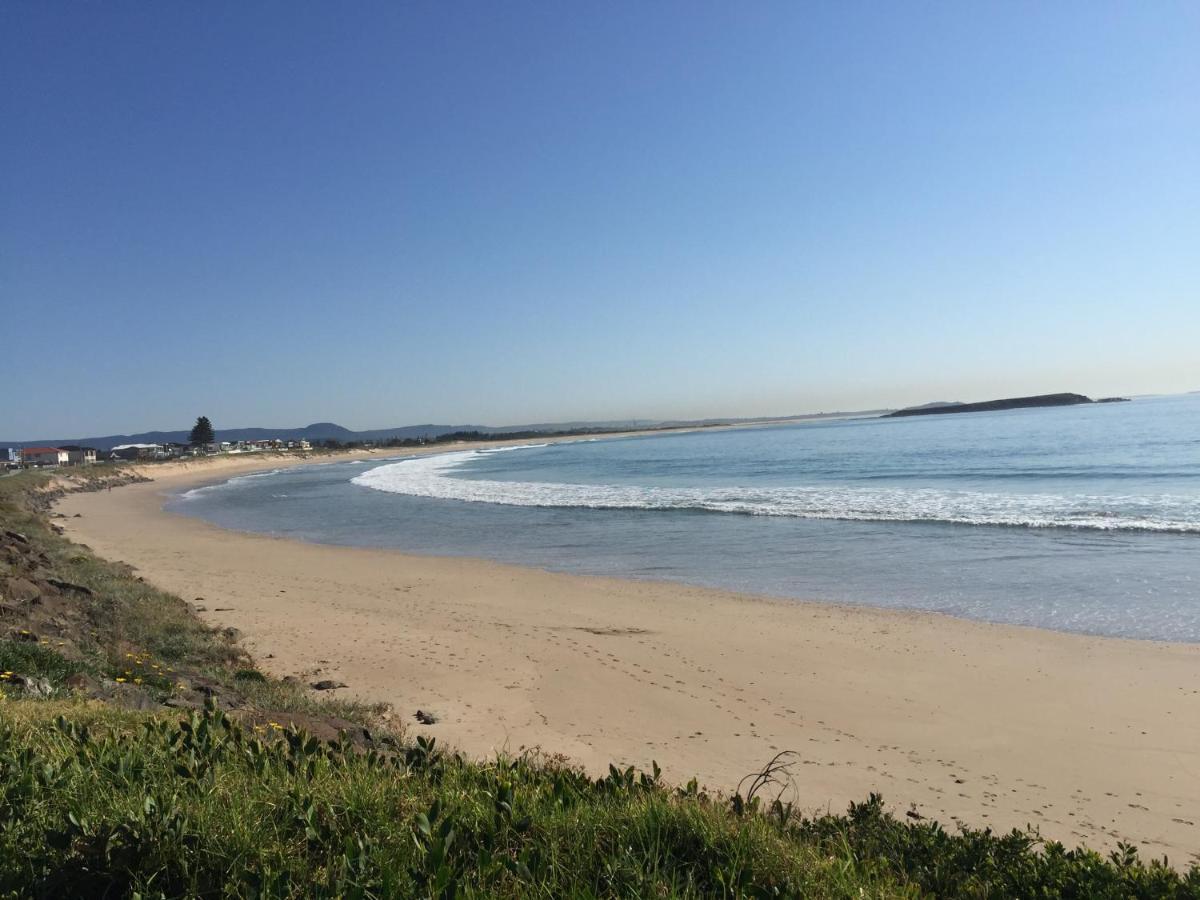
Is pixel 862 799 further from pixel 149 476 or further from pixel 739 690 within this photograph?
pixel 149 476

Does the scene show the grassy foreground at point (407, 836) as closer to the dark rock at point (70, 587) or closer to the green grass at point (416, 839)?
the green grass at point (416, 839)

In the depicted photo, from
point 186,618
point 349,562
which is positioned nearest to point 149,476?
point 349,562

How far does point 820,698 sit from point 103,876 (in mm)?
6942

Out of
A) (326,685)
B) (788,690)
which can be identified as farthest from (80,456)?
(788,690)

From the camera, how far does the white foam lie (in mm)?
19016

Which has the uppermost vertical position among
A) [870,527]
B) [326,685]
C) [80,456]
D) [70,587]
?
[80,456]

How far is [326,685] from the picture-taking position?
8.08 meters

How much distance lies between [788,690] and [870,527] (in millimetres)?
13018

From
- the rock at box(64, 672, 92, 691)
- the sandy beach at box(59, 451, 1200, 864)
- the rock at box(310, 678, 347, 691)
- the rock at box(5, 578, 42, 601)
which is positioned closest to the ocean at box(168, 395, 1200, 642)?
the sandy beach at box(59, 451, 1200, 864)

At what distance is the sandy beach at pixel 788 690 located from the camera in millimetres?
5711

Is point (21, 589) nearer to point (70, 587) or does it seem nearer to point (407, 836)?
point (70, 587)

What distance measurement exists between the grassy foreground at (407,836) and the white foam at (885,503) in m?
17.9

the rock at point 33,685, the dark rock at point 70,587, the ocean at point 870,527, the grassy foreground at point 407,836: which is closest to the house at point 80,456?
the ocean at point 870,527

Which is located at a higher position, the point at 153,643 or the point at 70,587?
the point at 70,587
